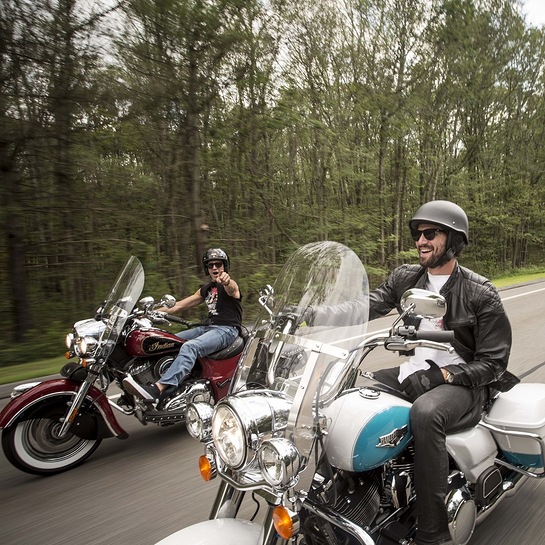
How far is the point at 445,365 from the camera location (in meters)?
2.35

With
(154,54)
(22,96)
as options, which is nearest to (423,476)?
(22,96)

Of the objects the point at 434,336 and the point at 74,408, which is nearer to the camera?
the point at 434,336

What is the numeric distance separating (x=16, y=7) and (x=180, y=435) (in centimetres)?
709

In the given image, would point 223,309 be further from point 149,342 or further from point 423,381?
point 423,381

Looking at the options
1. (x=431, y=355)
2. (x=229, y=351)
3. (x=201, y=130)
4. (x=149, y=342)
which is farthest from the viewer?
(x=201, y=130)

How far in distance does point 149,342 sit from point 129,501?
4.35ft

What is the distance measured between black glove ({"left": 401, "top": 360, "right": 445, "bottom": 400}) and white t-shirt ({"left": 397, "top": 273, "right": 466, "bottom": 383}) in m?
0.07

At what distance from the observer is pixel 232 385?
205 centimetres

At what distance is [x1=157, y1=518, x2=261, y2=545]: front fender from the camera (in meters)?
1.60

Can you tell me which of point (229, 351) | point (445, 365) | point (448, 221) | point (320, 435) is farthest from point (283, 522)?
point (229, 351)

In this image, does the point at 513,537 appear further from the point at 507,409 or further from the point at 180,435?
the point at 180,435

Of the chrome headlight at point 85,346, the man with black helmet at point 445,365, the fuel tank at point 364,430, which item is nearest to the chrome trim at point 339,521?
the fuel tank at point 364,430

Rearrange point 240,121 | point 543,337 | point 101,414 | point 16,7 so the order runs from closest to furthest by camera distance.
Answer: point 101,414 < point 16,7 < point 543,337 < point 240,121

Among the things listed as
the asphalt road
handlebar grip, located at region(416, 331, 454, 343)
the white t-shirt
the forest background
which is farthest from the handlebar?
the forest background
